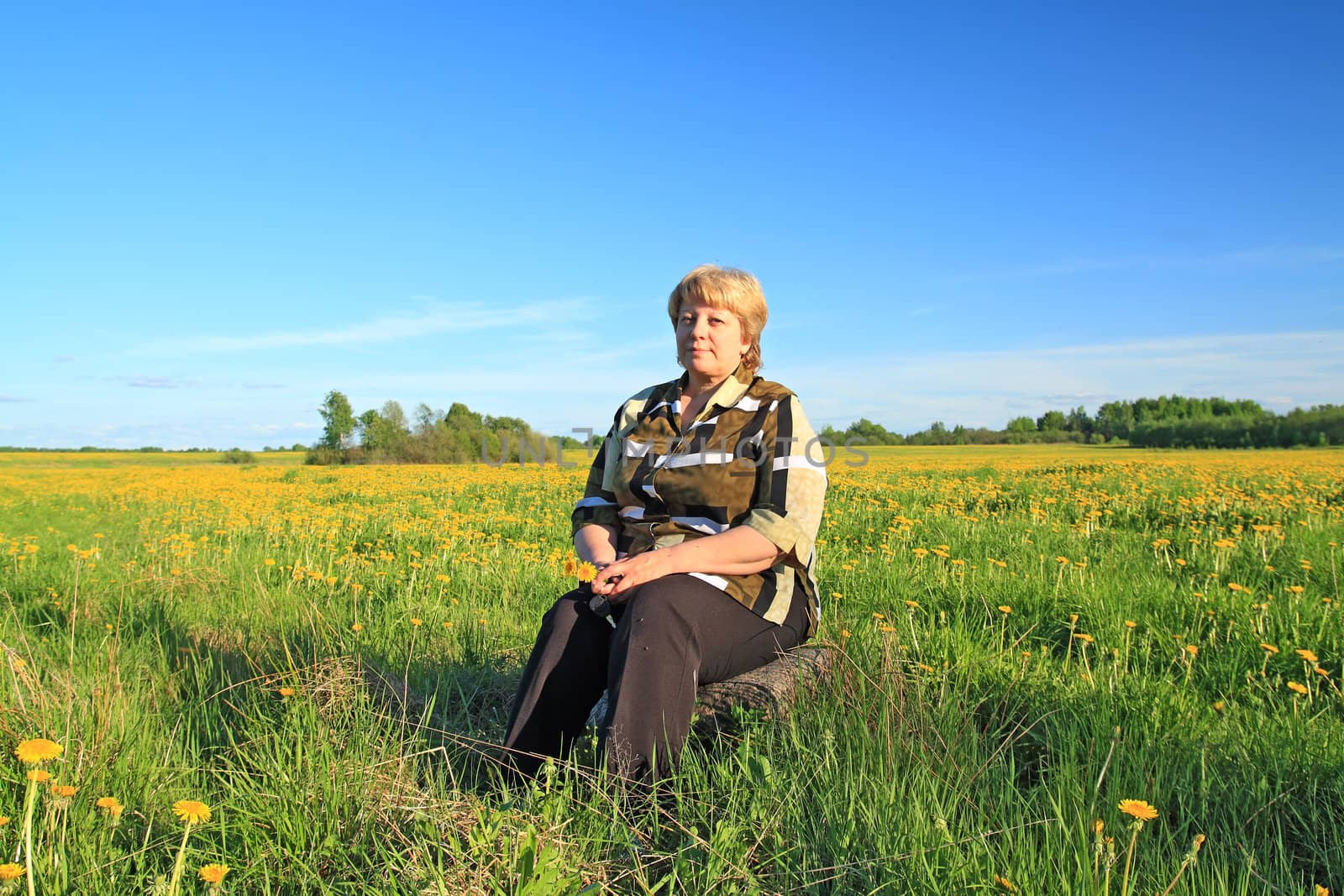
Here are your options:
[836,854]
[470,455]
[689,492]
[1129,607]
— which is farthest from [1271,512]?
[470,455]

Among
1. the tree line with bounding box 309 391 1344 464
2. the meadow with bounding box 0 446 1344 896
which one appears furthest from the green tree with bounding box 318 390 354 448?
the meadow with bounding box 0 446 1344 896

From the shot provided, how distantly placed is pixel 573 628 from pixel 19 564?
5.66 meters

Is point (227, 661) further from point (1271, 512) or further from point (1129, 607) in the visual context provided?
point (1271, 512)

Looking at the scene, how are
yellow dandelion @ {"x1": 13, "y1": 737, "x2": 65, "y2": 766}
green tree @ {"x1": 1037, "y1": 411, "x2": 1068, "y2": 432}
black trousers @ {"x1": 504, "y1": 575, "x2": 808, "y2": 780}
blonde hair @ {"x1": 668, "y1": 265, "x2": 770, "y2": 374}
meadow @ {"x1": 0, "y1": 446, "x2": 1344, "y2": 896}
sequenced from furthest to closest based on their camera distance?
1. green tree @ {"x1": 1037, "y1": 411, "x2": 1068, "y2": 432}
2. blonde hair @ {"x1": 668, "y1": 265, "x2": 770, "y2": 374}
3. black trousers @ {"x1": 504, "y1": 575, "x2": 808, "y2": 780}
4. meadow @ {"x1": 0, "y1": 446, "x2": 1344, "y2": 896}
5. yellow dandelion @ {"x1": 13, "y1": 737, "x2": 65, "y2": 766}

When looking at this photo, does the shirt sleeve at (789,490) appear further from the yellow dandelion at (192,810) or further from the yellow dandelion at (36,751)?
the yellow dandelion at (36,751)

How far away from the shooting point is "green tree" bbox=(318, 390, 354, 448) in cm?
4837

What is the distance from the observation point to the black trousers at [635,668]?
2309mm

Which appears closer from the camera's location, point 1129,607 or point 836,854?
point 836,854

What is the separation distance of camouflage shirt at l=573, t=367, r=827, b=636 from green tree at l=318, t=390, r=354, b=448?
47.2 metres

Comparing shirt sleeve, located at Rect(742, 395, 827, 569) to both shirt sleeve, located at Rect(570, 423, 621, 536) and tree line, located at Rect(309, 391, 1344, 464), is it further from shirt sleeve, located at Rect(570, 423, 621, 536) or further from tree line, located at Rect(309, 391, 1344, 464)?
tree line, located at Rect(309, 391, 1344, 464)

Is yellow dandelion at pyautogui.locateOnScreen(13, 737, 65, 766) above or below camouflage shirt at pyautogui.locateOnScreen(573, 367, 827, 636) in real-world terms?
below

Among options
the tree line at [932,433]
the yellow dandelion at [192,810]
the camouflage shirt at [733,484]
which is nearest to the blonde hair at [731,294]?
the camouflage shirt at [733,484]

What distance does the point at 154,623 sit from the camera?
4293mm

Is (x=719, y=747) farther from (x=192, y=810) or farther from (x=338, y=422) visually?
(x=338, y=422)
